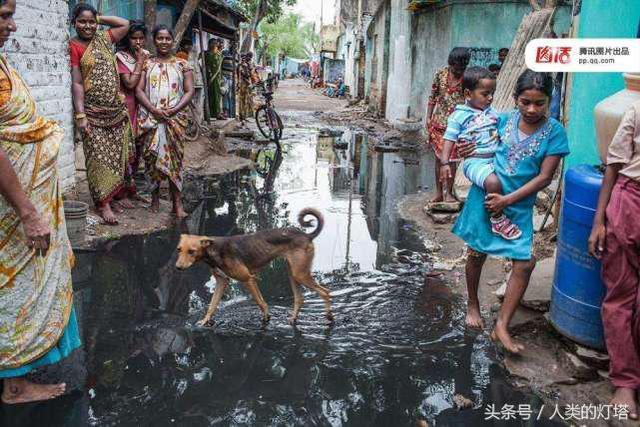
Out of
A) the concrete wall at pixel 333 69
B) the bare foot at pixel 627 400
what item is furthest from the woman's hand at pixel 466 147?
the concrete wall at pixel 333 69

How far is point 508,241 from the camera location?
155 inches

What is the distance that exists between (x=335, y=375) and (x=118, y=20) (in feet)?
15.9

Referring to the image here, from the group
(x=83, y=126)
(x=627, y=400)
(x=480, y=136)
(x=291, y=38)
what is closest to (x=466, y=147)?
(x=480, y=136)

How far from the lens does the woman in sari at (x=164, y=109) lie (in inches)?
270

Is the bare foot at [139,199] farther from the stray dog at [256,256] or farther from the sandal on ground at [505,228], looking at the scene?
the sandal on ground at [505,228]

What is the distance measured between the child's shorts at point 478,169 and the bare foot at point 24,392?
2894mm

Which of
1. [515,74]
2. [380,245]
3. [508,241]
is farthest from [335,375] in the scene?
[515,74]

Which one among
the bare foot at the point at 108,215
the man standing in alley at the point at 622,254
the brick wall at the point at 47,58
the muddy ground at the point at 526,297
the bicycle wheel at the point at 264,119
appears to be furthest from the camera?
the bicycle wheel at the point at 264,119

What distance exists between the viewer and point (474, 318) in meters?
4.43

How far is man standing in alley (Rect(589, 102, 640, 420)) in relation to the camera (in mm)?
3146

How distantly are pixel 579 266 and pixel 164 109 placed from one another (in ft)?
16.2

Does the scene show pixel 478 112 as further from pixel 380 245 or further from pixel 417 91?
pixel 417 91

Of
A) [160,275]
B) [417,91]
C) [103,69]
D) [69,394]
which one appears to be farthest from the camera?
[417,91]

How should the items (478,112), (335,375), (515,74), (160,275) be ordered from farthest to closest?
(515,74) < (160,275) < (478,112) < (335,375)
